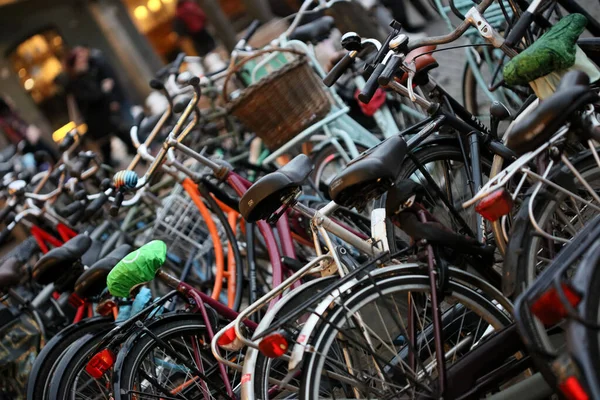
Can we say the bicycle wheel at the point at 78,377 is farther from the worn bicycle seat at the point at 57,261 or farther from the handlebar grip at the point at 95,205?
the handlebar grip at the point at 95,205

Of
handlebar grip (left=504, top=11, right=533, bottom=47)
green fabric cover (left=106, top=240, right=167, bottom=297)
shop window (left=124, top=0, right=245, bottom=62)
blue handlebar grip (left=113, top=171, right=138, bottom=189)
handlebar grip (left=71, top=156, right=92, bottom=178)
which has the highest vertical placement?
shop window (left=124, top=0, right=245, bottom=62)

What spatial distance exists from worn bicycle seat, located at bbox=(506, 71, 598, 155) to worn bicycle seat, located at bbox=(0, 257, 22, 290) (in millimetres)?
3907

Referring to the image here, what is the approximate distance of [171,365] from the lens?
14.3ft

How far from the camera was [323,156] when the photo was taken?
623 cm

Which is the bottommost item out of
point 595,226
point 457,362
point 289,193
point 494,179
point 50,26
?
point 457,362

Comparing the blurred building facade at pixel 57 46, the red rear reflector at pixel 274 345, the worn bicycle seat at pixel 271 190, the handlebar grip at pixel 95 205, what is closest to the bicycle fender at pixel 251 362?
the red rear reflector at pixel 274 345

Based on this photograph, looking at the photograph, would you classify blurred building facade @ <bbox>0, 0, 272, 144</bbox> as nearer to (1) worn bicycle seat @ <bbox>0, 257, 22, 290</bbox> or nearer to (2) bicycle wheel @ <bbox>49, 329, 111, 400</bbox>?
(1) worn bicycle seat @ <bbox>0, 257, 22, 290</bbox>

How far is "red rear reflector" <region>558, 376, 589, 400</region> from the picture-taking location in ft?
8.41

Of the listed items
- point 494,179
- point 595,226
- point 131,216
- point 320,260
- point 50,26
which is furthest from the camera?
point 50,26

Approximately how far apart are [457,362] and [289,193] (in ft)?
3.81

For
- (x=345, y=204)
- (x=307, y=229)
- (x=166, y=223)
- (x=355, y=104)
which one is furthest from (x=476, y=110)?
(x=345, y=204)

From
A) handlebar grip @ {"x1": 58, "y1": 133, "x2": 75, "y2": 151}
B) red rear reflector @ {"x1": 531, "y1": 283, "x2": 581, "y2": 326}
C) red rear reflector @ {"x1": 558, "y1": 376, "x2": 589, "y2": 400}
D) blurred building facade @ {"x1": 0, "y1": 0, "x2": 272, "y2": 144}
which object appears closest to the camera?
red rear reflector @ {"x1": 558, "y1": 376, "x2": 589, "y2": 400}

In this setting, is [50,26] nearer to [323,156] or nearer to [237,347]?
[323,156]

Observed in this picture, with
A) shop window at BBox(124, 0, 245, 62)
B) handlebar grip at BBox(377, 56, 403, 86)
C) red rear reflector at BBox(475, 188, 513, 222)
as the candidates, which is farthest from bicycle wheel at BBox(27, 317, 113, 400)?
shop window at BBox(124, 0, 245, 62)
